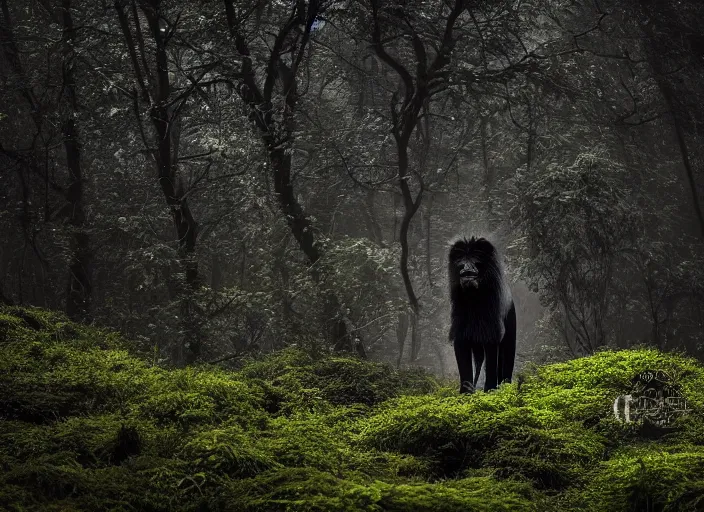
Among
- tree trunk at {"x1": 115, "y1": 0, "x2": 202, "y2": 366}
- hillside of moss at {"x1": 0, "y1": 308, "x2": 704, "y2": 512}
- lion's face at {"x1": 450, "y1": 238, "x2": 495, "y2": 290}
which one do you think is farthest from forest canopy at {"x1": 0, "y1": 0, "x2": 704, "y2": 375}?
hillside of moss at {"x1": 0, "y1": 308, "x2": 704, "y2": 512}

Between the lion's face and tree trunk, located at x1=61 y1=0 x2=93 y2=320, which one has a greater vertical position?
tree trunk, located at x1=61 y1=0 x2=93 y2=320

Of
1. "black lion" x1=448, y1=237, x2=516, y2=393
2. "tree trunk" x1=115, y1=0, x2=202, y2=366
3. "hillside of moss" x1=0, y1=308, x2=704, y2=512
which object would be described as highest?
"tree trunk" x1=115, y1=0, x2=202, y2=366

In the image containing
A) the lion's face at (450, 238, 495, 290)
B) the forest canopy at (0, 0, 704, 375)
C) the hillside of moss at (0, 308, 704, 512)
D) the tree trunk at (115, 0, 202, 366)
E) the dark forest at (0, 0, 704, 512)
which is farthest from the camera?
the forest canopy at (0, 0, 704, 375)

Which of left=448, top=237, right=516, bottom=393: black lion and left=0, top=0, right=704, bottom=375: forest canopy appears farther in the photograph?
left=0, top=0, right=704, bottom=375: forest canopy

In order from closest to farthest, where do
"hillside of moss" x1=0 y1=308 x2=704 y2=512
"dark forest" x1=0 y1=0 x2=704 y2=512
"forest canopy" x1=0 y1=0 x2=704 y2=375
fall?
"hillside of moss" x1=0 y1=308 x2=704 y2=512 → "dark forest" x1=0 y1=0 x2=704 y2=512 → "forest canopy" x1=0 y1=0 x2=704 y2=375

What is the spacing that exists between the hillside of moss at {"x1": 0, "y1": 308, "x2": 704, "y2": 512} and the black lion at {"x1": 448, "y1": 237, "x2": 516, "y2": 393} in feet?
1.53

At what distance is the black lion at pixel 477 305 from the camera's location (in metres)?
7.42

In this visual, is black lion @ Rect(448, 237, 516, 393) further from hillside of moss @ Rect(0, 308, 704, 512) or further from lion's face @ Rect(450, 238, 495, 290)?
hillside of moss @ Rect(0, 308, 704, 512)

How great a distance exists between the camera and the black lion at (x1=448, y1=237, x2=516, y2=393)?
292 inches

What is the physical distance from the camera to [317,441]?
4895mm

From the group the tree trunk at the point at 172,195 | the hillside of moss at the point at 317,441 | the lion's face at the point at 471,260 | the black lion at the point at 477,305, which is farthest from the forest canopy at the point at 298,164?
the hillside of moss at the point at 317,441

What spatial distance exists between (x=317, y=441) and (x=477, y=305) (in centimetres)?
298

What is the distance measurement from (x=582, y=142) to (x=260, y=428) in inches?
604

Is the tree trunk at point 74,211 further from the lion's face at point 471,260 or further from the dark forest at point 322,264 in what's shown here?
the lion's face at point 471,260
